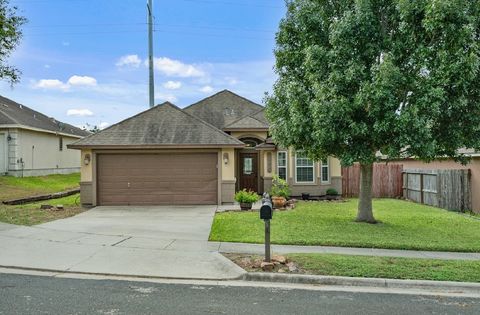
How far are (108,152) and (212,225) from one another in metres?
7.20

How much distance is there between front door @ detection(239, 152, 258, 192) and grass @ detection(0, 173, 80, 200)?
33.4 feet

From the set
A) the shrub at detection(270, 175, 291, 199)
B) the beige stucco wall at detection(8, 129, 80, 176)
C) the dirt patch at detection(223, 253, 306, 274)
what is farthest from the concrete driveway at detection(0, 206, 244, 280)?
the beige stucco wall at detection(8, 129, 80, 176)

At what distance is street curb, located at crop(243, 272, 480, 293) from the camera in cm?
676

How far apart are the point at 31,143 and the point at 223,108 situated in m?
13.0

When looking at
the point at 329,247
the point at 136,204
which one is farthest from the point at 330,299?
the point at 136,204

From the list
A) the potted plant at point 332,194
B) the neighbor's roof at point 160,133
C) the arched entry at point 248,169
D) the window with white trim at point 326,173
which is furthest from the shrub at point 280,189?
the arched entry at point 248,169

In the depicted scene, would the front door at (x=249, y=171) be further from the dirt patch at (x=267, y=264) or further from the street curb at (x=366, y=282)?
the street curb at (x=366, y=282)

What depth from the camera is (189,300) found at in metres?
5.91

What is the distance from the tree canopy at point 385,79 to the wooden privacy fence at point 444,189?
18.6ft

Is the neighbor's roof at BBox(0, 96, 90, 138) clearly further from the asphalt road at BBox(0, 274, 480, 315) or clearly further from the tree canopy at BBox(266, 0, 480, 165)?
the asphalt road at BBox(0, 274, 480, 315)

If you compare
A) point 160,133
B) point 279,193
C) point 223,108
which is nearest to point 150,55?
point 223,108

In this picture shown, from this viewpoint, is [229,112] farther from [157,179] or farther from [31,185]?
[31,185]

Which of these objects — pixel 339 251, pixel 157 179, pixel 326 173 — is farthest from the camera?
pixel 326 173

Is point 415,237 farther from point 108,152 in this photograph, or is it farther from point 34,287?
point 108,152
